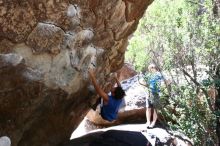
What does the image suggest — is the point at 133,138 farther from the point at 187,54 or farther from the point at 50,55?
the point at 50,55

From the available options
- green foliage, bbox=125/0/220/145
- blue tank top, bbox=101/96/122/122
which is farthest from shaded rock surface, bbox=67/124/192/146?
green foliage, bbox=125/0/220/145

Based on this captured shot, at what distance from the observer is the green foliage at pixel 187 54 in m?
6.56

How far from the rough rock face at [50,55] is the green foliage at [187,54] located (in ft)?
2.19

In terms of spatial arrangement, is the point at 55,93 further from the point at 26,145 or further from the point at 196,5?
the point at 196,5

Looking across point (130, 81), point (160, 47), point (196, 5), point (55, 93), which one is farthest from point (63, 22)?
point (130, 81)

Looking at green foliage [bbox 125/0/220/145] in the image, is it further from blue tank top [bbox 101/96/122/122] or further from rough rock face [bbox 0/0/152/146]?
blue tank top [bbox 101/96/122/122]

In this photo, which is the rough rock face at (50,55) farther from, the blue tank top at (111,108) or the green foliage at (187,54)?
the green foliage at (187,54)

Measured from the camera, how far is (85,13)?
6645mm

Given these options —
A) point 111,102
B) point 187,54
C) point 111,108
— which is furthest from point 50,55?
point 187,54

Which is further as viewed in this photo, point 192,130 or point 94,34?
point 94,34

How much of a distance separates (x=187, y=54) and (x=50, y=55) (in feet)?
7.27

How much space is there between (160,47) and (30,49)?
2.40m

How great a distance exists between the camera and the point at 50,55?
6367 millimetres

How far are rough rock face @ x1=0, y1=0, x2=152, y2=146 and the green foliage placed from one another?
668 mm
